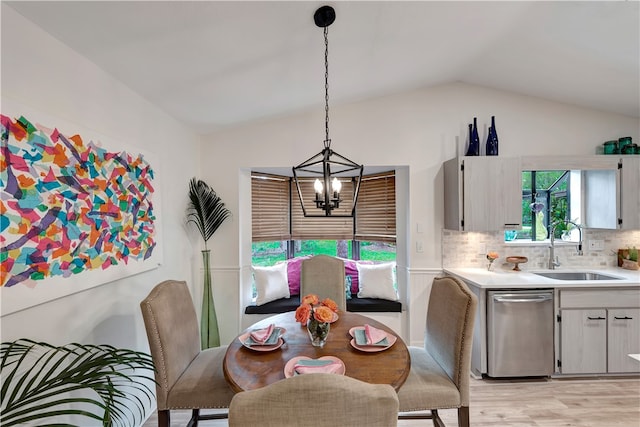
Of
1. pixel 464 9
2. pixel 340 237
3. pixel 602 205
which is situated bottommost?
pixel 340 237

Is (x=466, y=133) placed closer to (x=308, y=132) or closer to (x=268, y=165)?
(x=308, y=132)

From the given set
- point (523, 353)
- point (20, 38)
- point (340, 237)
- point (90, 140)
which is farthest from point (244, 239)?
point (523, 353)

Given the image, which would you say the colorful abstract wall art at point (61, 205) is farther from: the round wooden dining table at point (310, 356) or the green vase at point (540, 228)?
the green vase at point (540, 228)

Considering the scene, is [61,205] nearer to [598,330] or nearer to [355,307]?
[355,307]

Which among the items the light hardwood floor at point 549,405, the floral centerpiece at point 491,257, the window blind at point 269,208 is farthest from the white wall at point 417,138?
the light hardwood floor at point 549,405

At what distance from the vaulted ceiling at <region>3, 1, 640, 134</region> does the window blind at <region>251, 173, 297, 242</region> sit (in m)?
0.84

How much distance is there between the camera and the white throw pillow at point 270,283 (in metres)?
3.38

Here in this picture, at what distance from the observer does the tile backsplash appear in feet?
10.7

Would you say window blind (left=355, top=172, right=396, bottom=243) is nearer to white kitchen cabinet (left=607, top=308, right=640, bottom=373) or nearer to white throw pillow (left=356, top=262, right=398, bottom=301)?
white throw pillow (left=356, top=262, right=398, bottom=301)

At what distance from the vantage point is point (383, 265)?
3.51 m

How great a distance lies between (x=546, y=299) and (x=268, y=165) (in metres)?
2.88

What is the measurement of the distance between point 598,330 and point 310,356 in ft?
8.81

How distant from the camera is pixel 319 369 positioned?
1.40 m

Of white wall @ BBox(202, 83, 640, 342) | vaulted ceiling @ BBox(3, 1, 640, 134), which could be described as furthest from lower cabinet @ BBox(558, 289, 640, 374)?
vaulted ceiling @ BBox(3, 1, 640, 134)
